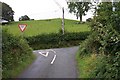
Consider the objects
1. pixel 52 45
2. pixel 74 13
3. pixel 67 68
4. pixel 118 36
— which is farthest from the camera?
pixel 74 13

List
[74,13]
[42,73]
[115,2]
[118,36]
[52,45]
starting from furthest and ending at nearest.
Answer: [74,13] < [52,45] < [42,73] < [115,2] < [118,36]

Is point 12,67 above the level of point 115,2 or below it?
below

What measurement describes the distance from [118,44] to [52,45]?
3107 centimetres

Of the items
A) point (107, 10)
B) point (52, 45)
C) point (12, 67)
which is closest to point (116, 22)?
point (107, 10)

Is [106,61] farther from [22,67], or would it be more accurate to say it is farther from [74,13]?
[74,13]

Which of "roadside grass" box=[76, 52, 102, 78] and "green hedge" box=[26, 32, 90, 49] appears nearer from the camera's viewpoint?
"roadside grass" box=[76, 52, 102, 78]

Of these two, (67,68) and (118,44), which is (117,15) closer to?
(118,44)

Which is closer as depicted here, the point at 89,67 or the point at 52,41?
the point at 89,67

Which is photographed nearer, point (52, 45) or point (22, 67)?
point (22, 67)

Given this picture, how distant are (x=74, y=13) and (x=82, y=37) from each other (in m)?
38.7

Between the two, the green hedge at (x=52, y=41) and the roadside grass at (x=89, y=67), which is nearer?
the roadside grass at (x=89, y=67)

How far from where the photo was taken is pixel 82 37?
4688cm

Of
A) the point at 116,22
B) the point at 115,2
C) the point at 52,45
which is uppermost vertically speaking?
the point at 115,2

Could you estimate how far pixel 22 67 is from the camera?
2028cm
